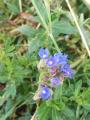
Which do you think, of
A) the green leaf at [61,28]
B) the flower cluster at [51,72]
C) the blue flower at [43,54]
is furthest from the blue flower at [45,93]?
the green leaf at [61,28]

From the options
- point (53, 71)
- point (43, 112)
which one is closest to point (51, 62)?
point (53, 71)

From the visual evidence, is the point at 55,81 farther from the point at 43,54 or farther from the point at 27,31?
the point at 27,31

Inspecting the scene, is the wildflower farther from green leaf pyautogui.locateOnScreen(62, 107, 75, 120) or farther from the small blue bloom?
green leaf pyautogui.locateOnScreen(62, 107, 75, 120)

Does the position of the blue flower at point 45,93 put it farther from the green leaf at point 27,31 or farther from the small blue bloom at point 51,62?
the green leaf at point 27,31

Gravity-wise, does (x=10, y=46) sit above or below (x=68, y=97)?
above

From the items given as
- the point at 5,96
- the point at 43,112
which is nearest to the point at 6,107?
the point at 5,96

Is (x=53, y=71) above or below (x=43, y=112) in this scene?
above

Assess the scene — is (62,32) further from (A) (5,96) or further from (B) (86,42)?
(A) (5,96)

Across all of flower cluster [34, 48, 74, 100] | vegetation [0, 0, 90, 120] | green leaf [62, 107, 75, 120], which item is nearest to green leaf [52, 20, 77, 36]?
vegetation [0, 0, 90, 120]

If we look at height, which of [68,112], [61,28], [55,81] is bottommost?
[68,112]
